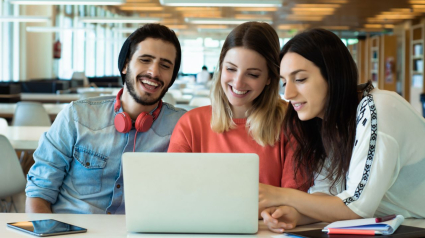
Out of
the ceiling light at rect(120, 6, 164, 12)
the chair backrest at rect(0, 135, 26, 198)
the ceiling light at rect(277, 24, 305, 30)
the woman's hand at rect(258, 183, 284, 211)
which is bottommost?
the chair backrest at rect(0, 135, 26, 198)

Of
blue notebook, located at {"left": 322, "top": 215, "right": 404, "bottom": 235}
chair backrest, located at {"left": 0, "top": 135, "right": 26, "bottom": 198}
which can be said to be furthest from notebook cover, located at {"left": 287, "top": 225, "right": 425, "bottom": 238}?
chair backrest, located at {"left": 0, "top": 135, "right": 26, "bottom": 198}

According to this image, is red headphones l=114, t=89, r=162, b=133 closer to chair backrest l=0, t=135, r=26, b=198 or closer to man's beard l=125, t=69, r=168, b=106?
man's beard l=125, t=69, r=168, b=106

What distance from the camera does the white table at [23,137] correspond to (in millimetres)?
3100

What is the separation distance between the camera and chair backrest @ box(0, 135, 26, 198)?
2674 mm

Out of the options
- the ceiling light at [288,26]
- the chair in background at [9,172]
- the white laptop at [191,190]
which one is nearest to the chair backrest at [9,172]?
the chair in background at [9,172]

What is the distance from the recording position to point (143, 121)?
2045mm

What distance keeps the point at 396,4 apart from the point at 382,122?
13.7 m

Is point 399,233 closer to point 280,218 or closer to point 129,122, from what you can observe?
point 280,218

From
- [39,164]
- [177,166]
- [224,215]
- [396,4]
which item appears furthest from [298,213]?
[396,4]

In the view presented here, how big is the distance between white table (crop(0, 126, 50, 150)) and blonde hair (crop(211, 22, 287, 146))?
153 centimetres

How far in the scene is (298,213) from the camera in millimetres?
1489

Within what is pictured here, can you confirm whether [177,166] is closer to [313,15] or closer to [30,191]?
[30,191]

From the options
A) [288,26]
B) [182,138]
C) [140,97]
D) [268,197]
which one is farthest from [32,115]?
[288,26]

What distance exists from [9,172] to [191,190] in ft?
5.77
